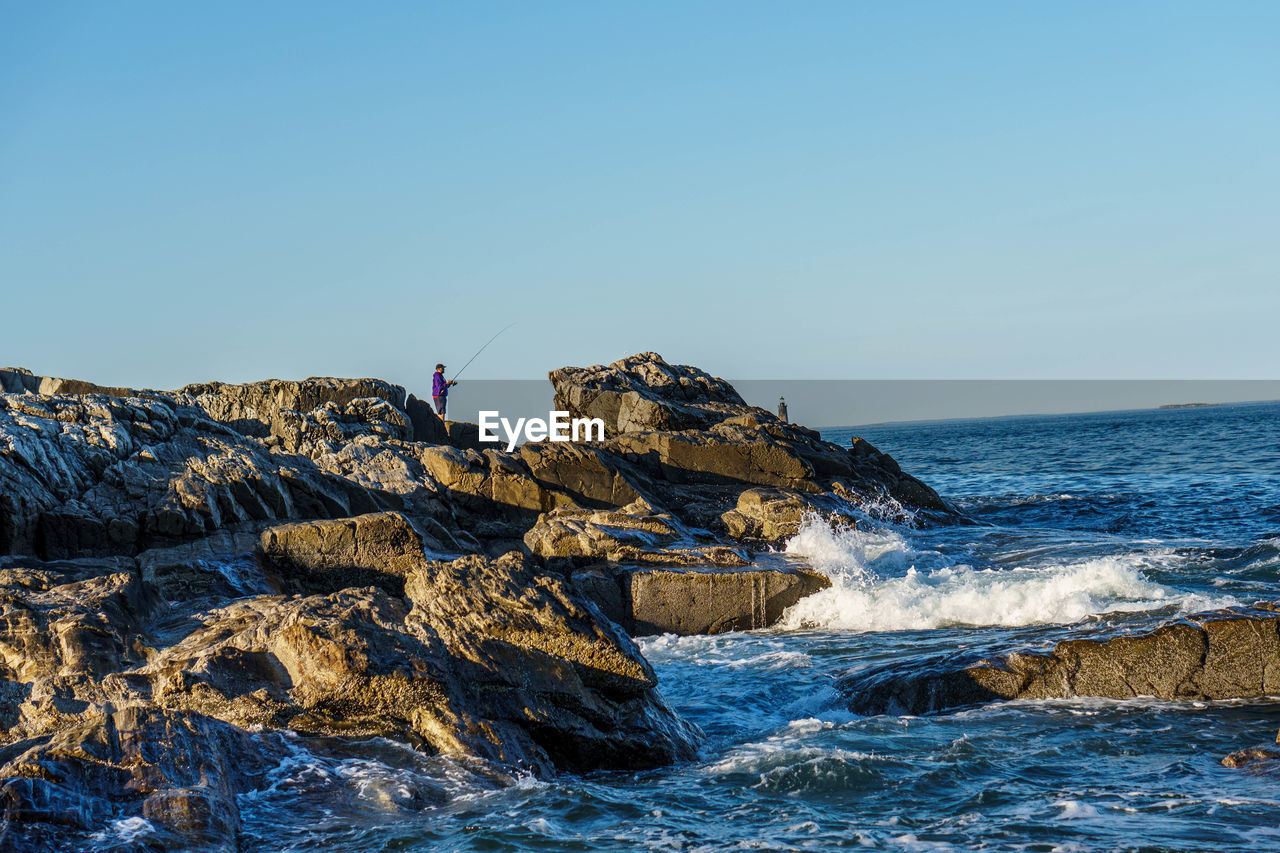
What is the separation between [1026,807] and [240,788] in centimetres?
492

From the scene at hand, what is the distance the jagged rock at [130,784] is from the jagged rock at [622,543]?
8173mm

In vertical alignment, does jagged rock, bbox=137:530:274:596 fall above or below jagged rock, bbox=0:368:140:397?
below

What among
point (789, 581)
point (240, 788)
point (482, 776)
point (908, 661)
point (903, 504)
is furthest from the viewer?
point (903, 504)

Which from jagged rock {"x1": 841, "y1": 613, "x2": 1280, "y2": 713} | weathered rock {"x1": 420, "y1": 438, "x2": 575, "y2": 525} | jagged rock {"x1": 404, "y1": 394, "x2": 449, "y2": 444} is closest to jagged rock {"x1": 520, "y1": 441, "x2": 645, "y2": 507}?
weathered rock {"x1": 420, "y1": 438, "x2": 575, "y2": 525}

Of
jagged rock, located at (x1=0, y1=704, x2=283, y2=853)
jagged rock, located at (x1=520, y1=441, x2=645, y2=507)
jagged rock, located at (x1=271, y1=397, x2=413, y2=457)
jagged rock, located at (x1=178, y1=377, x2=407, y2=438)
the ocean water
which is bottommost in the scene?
the ocean water

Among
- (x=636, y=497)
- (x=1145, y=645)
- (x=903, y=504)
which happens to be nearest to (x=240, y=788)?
(x=1145, y=645)

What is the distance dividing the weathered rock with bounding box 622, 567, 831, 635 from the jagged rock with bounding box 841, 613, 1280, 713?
4176 millimetres

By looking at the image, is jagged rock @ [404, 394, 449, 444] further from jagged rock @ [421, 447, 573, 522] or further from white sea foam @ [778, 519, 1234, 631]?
white sea foam @ [778, 519, 1234, 631]

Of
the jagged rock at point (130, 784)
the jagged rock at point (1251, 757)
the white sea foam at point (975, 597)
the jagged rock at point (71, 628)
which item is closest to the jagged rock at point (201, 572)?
the jagged rock at point (71, 628)

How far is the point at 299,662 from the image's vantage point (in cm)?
718

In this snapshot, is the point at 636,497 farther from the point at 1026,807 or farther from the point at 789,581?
the point at 1026,807

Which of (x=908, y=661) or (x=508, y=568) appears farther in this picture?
(x=908, y=661)

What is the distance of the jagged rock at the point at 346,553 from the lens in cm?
1110

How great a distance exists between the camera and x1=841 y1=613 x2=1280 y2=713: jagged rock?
8586mm
